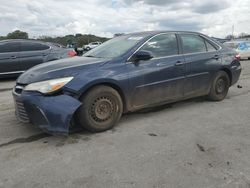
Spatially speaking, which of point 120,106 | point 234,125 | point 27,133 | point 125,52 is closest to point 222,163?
point 234,125

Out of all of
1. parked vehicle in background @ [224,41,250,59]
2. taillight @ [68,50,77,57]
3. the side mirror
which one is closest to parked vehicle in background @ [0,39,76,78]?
taillight @ [68,50,77,57]

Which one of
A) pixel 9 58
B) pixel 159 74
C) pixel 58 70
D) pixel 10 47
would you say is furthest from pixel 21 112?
pixel 10 47

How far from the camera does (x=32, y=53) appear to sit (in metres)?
10.3

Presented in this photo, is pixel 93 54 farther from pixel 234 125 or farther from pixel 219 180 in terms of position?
pixel 219 180

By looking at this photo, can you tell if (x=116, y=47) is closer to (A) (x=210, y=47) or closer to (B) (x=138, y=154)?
(A) (x=210, y=47)

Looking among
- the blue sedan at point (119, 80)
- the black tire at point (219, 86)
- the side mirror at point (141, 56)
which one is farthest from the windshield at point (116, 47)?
the black tire at point (219, 86)

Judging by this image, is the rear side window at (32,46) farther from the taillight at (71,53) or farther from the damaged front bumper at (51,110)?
the damaged front bumper at (51,110)

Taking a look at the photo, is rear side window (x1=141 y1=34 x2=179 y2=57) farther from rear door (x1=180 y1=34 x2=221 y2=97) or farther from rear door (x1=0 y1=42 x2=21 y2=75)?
rear door (x1=0 y1=42 x2=21 y2=75)

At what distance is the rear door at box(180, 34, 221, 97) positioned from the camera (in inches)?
225

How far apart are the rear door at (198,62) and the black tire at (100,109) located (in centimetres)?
169

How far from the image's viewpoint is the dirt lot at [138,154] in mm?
3062

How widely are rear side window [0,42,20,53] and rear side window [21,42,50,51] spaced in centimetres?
17

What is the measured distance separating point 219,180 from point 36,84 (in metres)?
2.69

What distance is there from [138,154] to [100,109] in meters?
1.10
